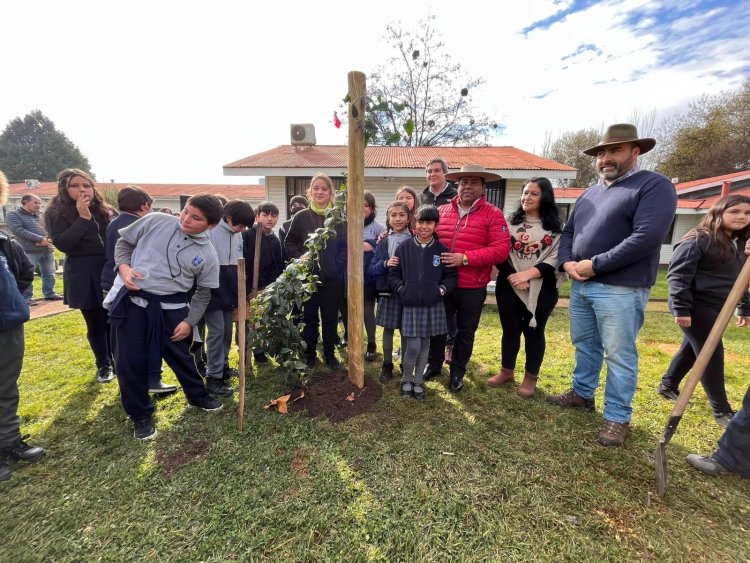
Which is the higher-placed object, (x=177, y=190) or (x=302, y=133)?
(x=302, y=133)

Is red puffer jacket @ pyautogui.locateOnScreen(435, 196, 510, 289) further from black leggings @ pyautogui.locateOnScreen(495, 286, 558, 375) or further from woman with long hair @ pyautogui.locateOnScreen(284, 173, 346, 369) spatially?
woman with long hair @ pyautogui.locateOnScreen(284, 173, 346, 369)

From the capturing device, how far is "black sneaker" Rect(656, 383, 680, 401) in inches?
124

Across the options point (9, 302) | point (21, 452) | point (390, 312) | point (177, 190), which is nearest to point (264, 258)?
point (390, 312)

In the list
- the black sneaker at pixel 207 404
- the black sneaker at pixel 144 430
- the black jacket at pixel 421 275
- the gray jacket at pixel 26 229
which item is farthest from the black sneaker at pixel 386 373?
the gray jacket at pixel 26 229

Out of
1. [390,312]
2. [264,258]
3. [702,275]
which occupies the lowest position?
[390,312]

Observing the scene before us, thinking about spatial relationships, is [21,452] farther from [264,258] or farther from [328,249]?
[328,249]

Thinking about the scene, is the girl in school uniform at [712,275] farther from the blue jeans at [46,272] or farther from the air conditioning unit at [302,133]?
the air conditioning unit at [302,133]

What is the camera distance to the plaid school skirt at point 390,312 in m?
3.16

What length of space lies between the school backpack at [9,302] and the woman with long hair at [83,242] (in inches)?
34.0

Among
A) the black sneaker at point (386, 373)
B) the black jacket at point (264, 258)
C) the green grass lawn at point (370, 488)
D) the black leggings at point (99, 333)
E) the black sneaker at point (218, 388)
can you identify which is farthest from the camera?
the black jacket at point (264, 258)

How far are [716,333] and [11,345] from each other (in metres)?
4.40

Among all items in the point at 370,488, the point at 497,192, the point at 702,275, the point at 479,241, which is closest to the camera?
the point at 370,488

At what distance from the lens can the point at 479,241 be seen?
3018mm

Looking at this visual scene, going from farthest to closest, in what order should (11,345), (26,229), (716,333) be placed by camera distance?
1. (26,229)
2. (11,345)
3. (716,333)
